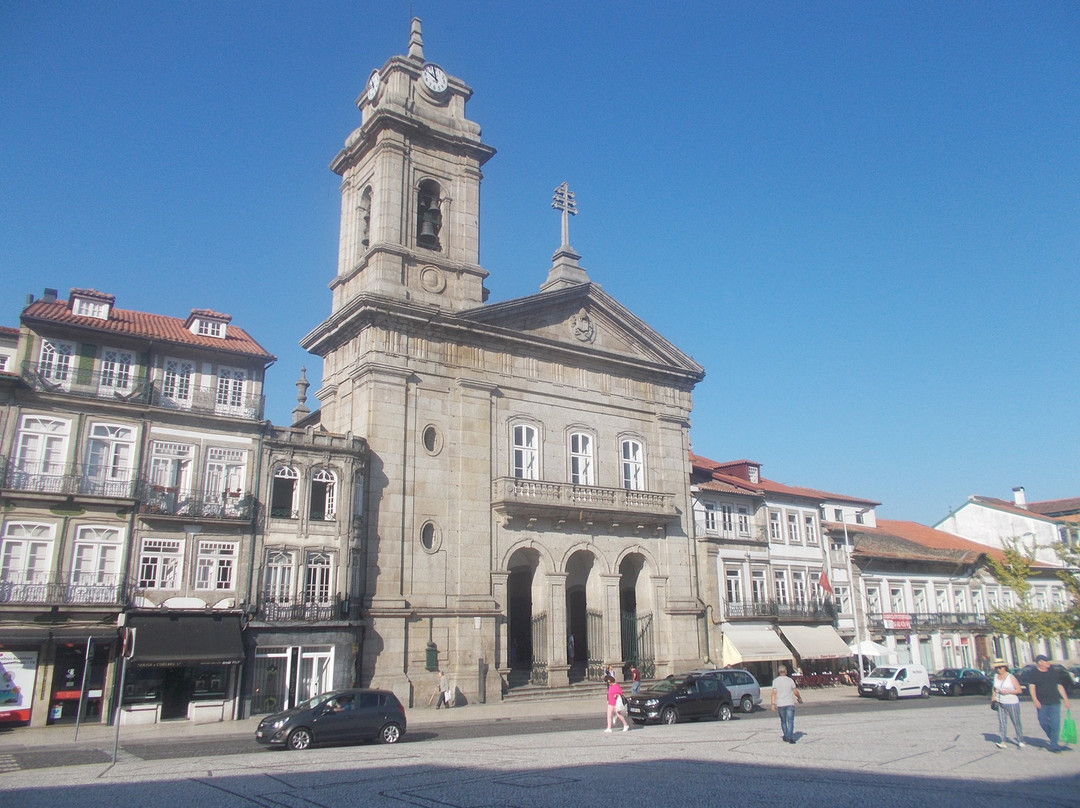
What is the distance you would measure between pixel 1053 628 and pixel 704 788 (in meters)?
40.0

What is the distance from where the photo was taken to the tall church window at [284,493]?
28.8 m

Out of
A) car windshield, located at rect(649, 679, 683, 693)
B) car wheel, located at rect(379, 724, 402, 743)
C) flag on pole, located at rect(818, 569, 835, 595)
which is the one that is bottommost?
car wheel, located at rect(379, 724, 402, 743)

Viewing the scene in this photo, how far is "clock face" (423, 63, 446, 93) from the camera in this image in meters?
37.1

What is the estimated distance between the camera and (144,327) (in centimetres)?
2872

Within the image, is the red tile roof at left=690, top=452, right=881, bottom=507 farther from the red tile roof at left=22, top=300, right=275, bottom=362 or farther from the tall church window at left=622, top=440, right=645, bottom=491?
the red tile roof at left=22, top=300, right=275, bottom=362

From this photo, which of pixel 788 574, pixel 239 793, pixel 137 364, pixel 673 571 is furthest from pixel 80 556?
pixel 788 574

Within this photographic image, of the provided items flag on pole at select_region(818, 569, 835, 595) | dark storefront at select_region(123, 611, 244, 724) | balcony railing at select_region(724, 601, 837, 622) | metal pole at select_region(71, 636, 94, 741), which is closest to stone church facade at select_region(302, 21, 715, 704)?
balcony railing at select_region(724, 601, 837, 622)

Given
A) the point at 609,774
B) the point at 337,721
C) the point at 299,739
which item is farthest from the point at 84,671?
the point at 609,774

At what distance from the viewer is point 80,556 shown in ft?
82.3

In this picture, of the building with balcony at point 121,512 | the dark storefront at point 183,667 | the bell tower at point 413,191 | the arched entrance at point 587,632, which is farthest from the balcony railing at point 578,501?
the dark storefront at point 183,667

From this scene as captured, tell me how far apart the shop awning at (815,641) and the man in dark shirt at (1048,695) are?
25.8 m

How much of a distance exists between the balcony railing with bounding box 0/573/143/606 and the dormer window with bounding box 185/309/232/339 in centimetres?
880

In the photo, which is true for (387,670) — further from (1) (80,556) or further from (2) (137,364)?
(2) (137,364)

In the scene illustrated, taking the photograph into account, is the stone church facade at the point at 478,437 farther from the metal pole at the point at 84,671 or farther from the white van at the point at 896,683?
the metal pole at the point at 84,671
